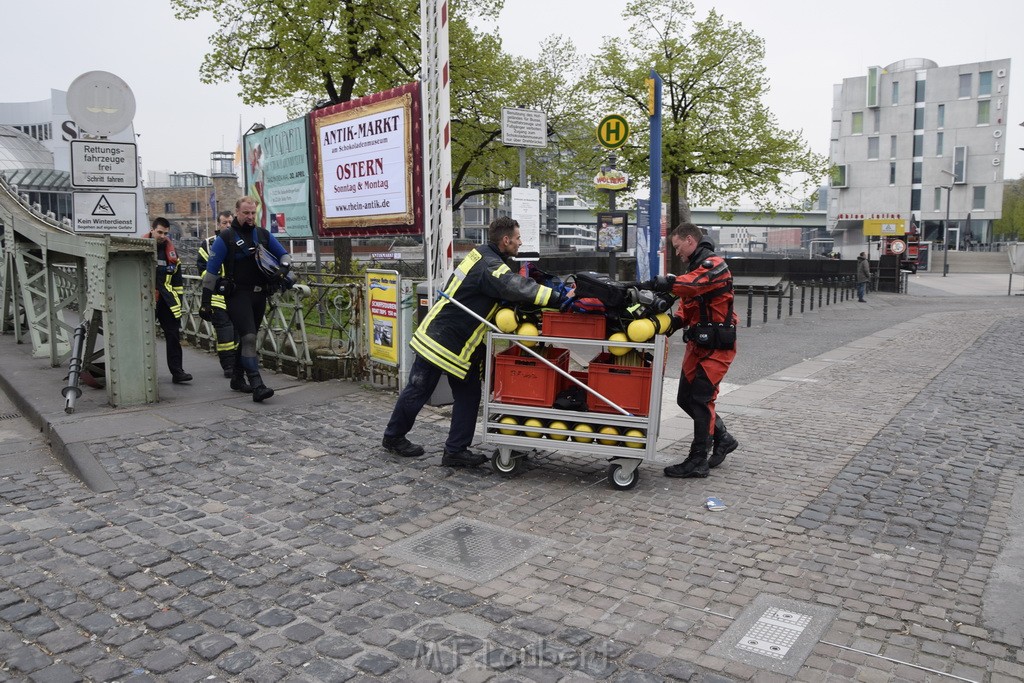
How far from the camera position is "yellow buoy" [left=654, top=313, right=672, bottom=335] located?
576 centimetres

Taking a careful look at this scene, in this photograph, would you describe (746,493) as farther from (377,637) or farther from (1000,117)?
(1000,117)

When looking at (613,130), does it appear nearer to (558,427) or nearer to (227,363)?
(227,363)

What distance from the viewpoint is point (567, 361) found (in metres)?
6.29

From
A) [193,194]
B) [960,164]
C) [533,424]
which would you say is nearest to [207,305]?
[533,424]

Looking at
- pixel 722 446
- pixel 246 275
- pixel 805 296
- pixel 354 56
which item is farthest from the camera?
pixel 805 296

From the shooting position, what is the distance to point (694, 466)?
247 inches

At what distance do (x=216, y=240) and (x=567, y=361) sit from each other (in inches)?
155

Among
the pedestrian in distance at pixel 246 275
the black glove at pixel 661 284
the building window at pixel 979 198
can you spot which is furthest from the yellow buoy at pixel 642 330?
the building window at pixel 979 198

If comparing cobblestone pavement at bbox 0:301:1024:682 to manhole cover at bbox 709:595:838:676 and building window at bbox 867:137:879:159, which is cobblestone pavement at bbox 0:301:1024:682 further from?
building window at bbox 867:137:879:159

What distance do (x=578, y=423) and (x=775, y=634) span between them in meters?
2.45

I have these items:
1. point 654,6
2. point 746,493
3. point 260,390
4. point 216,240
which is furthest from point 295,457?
point 654,6

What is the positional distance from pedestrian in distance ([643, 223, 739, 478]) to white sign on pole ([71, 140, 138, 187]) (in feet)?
19.8

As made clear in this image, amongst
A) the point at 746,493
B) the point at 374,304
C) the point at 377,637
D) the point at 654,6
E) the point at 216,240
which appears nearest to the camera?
the point at 377,637

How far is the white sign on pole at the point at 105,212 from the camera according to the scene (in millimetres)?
8617
